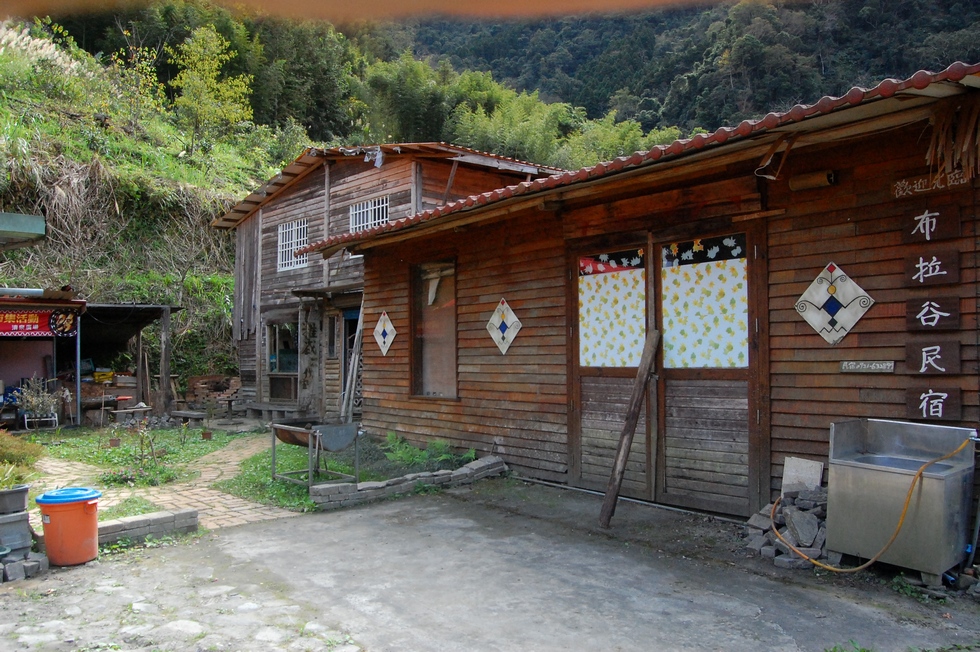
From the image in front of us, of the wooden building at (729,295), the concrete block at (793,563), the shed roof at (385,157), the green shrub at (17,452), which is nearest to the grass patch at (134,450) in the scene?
the green shrub at (17,452)

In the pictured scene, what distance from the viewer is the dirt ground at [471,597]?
3.96m

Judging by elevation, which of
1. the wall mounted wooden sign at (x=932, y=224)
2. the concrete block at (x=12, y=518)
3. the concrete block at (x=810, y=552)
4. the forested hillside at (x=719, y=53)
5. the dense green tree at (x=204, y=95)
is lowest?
the concrete block at (x=810, y=552)

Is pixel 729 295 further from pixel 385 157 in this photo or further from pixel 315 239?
pixel 315 239

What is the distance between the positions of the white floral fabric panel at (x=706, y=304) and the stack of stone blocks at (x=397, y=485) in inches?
112

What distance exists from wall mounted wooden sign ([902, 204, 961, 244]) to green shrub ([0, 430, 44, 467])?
9913 mm

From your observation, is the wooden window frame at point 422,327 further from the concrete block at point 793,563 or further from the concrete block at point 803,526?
the concrete block at point 793,563

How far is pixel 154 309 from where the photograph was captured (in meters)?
15.9

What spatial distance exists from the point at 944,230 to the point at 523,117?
2355cm

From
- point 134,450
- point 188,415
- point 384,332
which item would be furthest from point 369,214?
point 134,450

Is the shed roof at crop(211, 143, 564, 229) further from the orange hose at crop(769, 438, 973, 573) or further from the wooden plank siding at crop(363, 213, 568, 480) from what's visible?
the orange hose at crop(769, 438, 973, 573)

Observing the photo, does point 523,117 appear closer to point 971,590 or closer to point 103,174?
point 103,174

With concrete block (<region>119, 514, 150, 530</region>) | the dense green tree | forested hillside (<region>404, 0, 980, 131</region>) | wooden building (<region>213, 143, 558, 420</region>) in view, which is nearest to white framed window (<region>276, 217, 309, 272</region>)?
wooden building (<region>213, 143, 558, 420</region>)

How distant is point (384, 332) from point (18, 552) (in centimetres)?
635

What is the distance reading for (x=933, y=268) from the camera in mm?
5156
